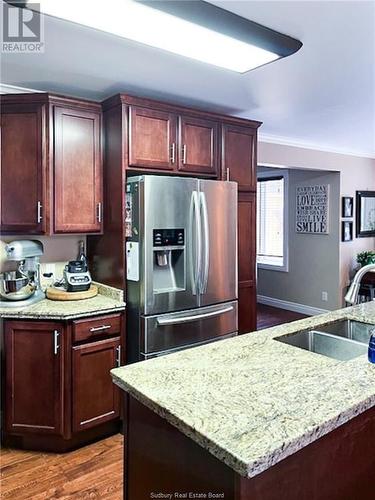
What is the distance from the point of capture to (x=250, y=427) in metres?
1.08

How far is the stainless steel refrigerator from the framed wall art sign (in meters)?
2.99

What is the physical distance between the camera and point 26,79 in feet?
8.87

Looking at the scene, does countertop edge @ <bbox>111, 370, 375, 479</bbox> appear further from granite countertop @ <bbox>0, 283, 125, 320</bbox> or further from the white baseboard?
the white baseboard

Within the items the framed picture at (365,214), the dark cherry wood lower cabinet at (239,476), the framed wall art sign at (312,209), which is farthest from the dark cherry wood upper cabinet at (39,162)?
the framed picture at (365,214)

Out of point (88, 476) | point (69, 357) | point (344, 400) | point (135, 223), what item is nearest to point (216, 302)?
point (135, 223)

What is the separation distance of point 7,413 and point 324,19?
2900 millimetres

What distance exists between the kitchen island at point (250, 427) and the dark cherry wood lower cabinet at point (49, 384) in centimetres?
115

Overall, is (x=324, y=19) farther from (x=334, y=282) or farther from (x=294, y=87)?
(x=334, y=282)

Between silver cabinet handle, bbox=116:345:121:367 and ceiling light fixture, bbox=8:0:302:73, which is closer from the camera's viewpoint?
ceiling light fixture, bbox=8:0:302:73

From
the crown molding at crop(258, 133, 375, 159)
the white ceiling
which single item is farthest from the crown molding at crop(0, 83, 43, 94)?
the crown molding at crop(258, 133, 375, 159)

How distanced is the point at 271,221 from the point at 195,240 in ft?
13.0

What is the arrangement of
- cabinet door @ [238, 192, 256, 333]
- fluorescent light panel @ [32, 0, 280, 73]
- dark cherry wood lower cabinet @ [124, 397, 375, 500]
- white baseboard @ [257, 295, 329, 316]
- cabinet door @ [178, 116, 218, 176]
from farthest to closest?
white baseboard @ [257, 295, 329, 316] < cabinet door @ [238, 192, 256, 333] < cabinet door @ [178, 116, 218, 176] < fluorescent light panel @ [32, 0, 280, 73] < dark cherry wood lower cabinet @ [124, 397, 375, 500]

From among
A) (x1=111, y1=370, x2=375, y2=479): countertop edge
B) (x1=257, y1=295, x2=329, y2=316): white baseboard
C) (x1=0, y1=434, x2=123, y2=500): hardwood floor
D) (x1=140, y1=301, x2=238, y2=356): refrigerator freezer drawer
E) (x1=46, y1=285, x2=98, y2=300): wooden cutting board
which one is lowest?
(x1=0, y1=434, x2=123, y2=500): hardwood floor

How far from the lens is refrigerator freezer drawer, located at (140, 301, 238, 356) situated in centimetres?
275
